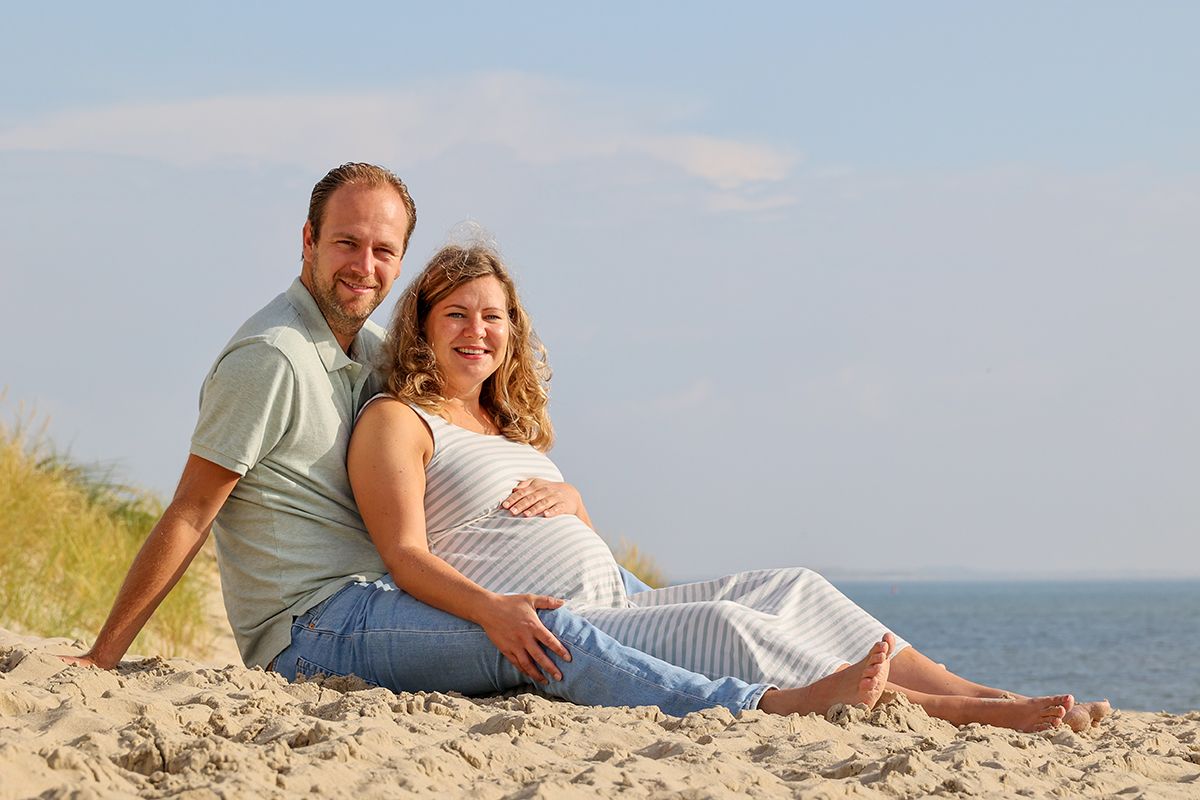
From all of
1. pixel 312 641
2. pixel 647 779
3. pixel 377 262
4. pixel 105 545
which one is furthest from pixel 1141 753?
pixel 105 545

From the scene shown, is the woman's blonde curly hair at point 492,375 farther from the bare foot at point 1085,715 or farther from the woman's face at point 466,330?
the bare foot at point 1085,715

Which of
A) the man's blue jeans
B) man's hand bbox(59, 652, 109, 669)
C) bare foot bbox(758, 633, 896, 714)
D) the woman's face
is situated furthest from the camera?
the woman's face

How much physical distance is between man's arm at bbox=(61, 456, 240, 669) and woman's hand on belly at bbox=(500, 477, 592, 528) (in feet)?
2.99

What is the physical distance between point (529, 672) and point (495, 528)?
22.7 inches

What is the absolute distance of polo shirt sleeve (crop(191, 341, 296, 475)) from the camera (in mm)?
3932

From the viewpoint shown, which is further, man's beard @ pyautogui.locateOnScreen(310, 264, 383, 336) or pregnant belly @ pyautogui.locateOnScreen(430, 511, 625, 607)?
man's beard @ pyautogui.locateOnScreen(310, 264, 383, 336)

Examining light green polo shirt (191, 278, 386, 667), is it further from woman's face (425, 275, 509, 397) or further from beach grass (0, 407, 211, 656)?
beach grass (0, 407, 211, 656)

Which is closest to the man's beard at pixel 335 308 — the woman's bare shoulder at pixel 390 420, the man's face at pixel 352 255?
the man's face at pixel 352 255

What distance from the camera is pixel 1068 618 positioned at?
1955 inches

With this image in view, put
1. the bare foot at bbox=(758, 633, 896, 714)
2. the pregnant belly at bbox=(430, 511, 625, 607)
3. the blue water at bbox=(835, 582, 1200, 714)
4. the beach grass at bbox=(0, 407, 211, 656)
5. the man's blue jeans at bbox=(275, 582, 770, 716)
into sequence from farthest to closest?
the blue water at bbox=(835, 582, 1200, 714) < the beach grass at bbox=(0, 407, 211, 656) < the pregnant belly at bbox=(430, 511, 625, 607) < the man's blue jeans at bbox=(275, 582, 770, 716) < the bare foot at bbox=(758, 633, 896, 714)

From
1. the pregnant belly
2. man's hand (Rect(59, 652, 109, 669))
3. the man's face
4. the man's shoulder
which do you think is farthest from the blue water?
man's hand (Rect(59, 652, 109, 669))

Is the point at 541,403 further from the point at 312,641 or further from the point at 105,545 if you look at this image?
the point at 105,545

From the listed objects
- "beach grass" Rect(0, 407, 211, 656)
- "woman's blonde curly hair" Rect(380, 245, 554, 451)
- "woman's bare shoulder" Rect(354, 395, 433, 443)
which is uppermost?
"woman's blonde curly hair" Rect(380, 245, 554, 451)

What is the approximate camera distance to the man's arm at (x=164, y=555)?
13.0ft
